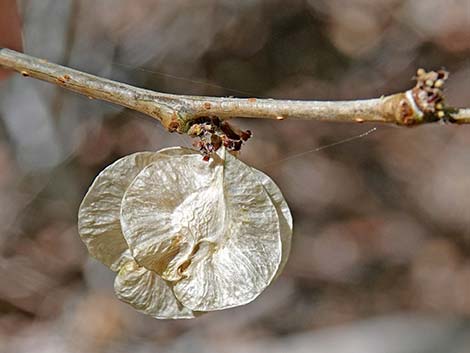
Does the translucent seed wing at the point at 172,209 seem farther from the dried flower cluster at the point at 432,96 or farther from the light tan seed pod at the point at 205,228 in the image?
the dried flower cluster at the point at 432,96

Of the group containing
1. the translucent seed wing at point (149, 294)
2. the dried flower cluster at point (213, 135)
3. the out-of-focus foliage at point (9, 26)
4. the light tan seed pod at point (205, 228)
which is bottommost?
the translucent seed wing at point (149, 294)

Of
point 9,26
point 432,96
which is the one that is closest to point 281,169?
point 9,26

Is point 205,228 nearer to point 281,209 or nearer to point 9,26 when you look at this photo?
point 281,209

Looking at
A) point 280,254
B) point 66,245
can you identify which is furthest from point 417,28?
point 280,254

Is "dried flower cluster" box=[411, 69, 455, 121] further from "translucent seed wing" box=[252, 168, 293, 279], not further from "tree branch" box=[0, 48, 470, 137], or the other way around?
"translucent seed wing" box=[252, 168, 293, 279]

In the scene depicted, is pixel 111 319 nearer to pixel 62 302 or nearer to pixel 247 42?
pixel 62 302

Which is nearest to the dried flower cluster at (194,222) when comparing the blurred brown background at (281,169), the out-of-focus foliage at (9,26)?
the out-of-focus foliage at (9,26)

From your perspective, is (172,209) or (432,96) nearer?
(432,96)
